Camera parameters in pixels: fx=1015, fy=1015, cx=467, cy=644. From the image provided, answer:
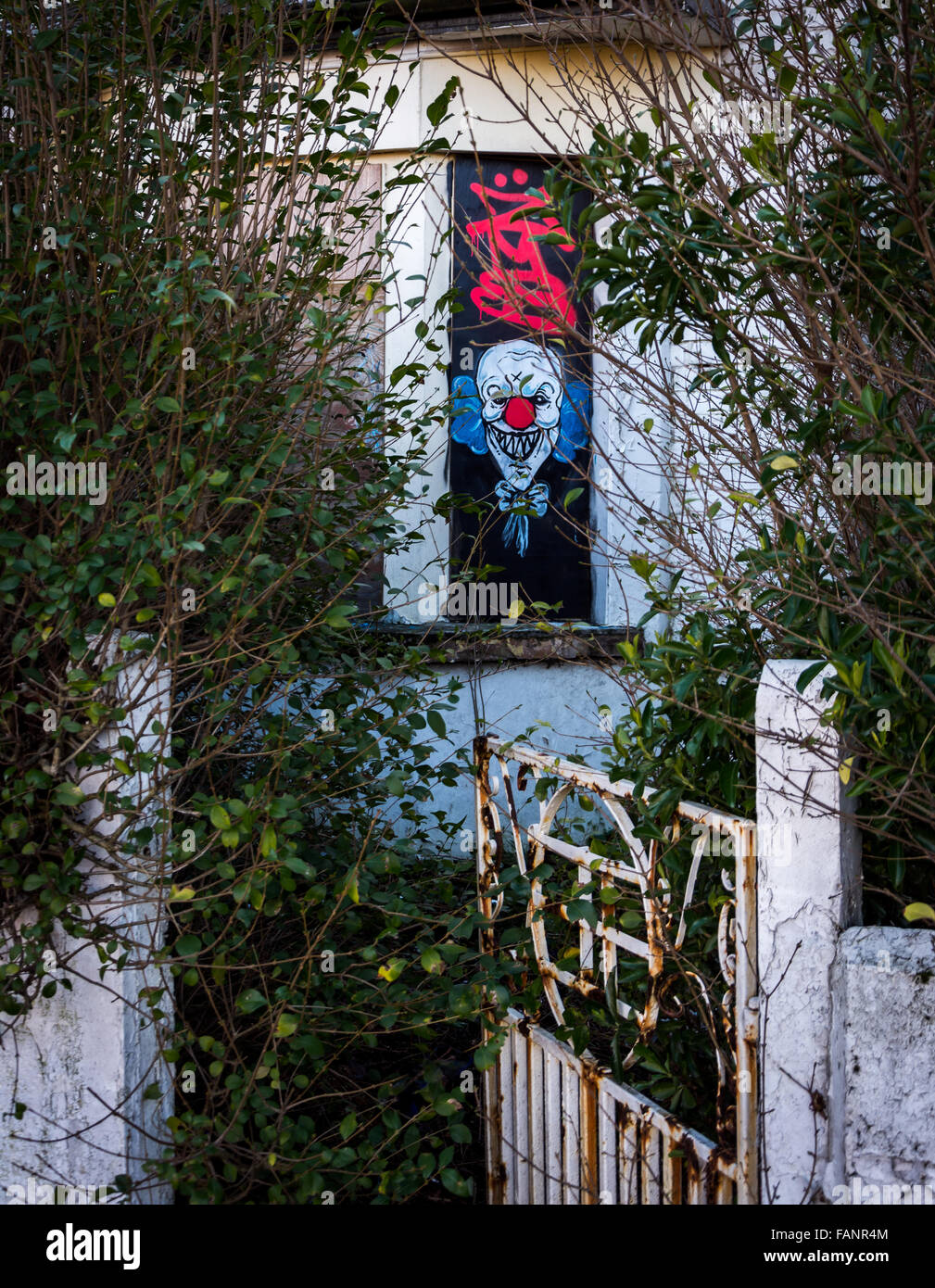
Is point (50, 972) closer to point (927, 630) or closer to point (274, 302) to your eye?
point (274, 302)

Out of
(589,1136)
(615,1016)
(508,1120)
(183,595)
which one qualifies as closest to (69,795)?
(183,595)

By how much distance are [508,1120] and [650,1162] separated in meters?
0.81

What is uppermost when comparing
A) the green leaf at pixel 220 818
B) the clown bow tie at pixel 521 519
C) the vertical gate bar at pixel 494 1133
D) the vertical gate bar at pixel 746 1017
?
the clown bow tie at pixel 521 519

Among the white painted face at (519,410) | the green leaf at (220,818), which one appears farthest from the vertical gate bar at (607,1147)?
the white painted face at (519,410)

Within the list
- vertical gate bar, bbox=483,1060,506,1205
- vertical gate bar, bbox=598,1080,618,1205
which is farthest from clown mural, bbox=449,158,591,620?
vertical gate bar, bbox=598,1080,618,1205

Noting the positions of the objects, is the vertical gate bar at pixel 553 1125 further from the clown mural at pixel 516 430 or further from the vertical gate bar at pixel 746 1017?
the clown mural at pixel 516 430

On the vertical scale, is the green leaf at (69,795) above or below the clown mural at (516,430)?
below

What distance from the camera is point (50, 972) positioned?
2623 mm

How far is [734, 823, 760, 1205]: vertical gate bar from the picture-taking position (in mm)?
2162

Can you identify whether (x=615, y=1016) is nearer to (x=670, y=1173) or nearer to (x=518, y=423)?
(x=670, y=1173)

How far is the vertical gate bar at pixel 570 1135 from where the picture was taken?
108 inches

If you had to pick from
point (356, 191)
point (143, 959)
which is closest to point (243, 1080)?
point (143, 959)

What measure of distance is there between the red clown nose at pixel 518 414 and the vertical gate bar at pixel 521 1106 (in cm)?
422

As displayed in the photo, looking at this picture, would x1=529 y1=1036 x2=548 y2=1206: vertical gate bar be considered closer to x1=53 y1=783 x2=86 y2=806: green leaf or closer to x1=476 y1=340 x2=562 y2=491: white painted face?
x1=53 y1=783 x2=86 y2=806: green leaf
